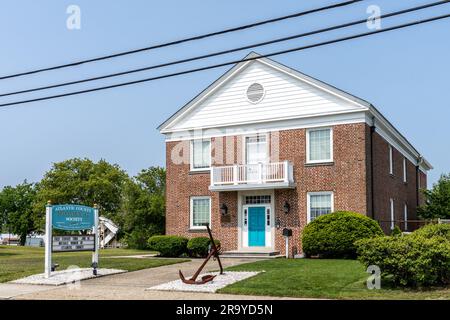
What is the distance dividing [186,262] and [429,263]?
1066cm

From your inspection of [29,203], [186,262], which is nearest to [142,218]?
[186,262]

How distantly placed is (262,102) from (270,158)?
8.65 ft

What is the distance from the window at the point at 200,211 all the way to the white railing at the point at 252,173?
149 cm

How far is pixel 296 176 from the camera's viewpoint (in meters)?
24.5

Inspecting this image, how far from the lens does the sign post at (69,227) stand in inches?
648

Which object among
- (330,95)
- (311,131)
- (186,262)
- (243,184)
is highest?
(330,95)

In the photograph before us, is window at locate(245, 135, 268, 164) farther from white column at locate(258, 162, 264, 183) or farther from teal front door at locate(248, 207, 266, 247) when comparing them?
teal front door at locate(248, 207, 266, 247)

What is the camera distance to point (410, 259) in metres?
12.6

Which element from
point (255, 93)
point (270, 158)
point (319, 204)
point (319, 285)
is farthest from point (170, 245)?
point (319, 285)

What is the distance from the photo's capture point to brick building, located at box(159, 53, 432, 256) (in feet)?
77.8

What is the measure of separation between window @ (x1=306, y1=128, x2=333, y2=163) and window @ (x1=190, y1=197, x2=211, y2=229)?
214 inches

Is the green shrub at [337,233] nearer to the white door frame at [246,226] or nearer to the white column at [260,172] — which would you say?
the white door frame at [246,226]
